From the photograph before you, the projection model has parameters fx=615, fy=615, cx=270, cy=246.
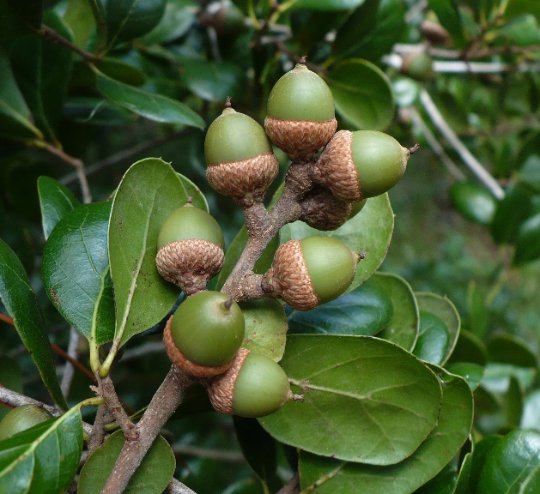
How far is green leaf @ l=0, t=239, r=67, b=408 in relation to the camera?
121 centimetres

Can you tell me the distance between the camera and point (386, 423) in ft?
4.04

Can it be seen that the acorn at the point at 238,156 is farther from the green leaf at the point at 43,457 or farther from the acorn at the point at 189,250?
the green leaf at the point at 43,457

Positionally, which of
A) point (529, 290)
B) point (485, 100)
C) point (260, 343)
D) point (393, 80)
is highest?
point (260, 343)

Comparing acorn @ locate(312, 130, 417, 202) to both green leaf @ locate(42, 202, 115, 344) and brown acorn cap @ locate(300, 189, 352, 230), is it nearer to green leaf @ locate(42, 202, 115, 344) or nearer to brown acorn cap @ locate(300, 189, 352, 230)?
brown acorn cap @ locate(300, 189, 352, 230)

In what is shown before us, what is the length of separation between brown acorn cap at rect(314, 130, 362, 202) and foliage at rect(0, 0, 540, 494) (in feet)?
0.74

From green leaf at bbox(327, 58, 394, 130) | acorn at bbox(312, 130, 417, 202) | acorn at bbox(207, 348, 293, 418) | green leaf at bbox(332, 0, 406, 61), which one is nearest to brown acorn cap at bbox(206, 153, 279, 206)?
acorn at bbox(312, 130, 417, 202)

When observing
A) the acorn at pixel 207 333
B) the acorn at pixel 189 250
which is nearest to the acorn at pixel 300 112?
the acorn at pixel 189 250

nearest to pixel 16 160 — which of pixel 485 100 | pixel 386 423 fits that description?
pixel 386 423

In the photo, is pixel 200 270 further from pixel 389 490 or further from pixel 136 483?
pixel 389 490

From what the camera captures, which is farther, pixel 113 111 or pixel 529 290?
pixel 529 290

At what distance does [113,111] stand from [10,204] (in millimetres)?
595

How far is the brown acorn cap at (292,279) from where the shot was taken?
1142 millimetres

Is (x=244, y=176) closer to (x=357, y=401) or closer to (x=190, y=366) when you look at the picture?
(x=190, y=366)

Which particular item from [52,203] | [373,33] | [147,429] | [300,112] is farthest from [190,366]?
[373,33]
